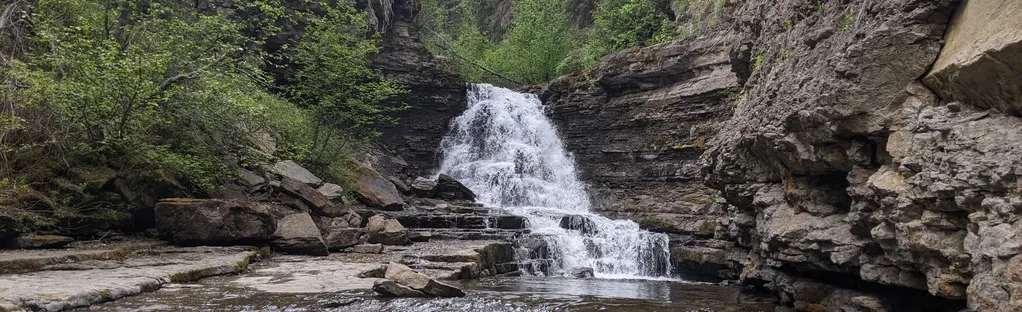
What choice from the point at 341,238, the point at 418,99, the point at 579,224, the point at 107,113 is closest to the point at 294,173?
the point at 341,238

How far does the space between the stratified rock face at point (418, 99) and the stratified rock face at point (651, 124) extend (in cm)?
478

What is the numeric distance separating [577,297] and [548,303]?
1.11 m

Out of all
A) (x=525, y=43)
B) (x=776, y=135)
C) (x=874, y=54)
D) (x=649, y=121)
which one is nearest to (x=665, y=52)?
(x=649, y=121)

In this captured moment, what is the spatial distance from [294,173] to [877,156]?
1261 centimetres

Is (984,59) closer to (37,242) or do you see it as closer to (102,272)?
(102,272)

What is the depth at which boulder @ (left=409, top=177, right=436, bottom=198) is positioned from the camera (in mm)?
22766

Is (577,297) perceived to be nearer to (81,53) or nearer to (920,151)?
(920,151)

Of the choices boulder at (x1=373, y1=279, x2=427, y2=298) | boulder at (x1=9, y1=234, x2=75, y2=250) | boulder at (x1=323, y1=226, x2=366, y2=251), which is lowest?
boulder at (x1=373, y1=279, x2=427, y2=298)

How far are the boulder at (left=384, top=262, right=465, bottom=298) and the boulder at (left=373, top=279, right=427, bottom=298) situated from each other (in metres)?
0.08

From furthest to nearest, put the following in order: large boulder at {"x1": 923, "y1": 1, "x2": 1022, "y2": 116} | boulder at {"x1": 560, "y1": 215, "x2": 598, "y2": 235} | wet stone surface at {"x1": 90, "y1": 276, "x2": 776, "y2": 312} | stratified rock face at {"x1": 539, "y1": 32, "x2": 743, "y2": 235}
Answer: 1. stratified rock face at {"x1": 539, "y1": 32, "x2": 743, "y2": 235}
2. boulder at {"x1": 560, "y1": 215, "x2": 598, "y2": 235}
3. wet stone surface at {"x1": 90, "y1": 276, "x2": 776, "y2": 312}
4. large boulder at {"x1": 923, "y1": 1, "x2": 1022, "y2": 116}

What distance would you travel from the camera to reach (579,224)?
17406 millimetres

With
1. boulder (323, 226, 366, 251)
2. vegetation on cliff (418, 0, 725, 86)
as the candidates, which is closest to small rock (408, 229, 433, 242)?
boulder (323, 226, 366, 251)

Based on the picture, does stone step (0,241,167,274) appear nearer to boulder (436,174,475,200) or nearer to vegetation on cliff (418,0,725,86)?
boulder (436,174,475,200)

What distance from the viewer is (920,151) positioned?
19.3 feet
